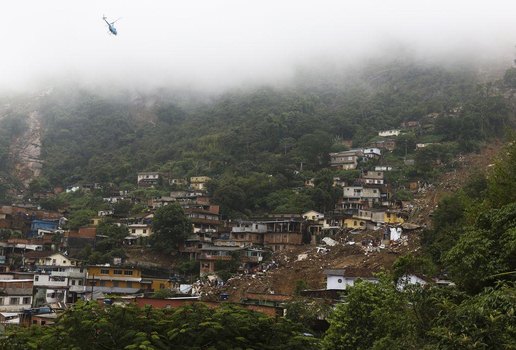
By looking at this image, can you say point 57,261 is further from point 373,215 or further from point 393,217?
point 393,217

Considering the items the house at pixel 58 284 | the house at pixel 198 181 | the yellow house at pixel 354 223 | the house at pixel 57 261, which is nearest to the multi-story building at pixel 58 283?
the house at pixel 58 284

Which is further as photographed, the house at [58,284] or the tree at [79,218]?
the tree at [79,218]

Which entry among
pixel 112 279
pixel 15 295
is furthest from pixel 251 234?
pixel 15 295

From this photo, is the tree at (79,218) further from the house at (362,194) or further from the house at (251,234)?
the house at (362,194)

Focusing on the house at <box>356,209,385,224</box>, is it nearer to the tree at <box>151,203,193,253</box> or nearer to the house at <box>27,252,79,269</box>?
the tree at <box>151,203,193,253</box>

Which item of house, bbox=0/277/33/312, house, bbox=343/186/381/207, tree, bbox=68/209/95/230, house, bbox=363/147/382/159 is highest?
house, bbox=363/147/382/159

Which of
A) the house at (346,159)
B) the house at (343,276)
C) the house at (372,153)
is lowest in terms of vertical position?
the house at (343,276)

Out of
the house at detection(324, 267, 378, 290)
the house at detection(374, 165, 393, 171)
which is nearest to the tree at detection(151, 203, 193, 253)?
the house at detection(324, 267, 378, 290)
